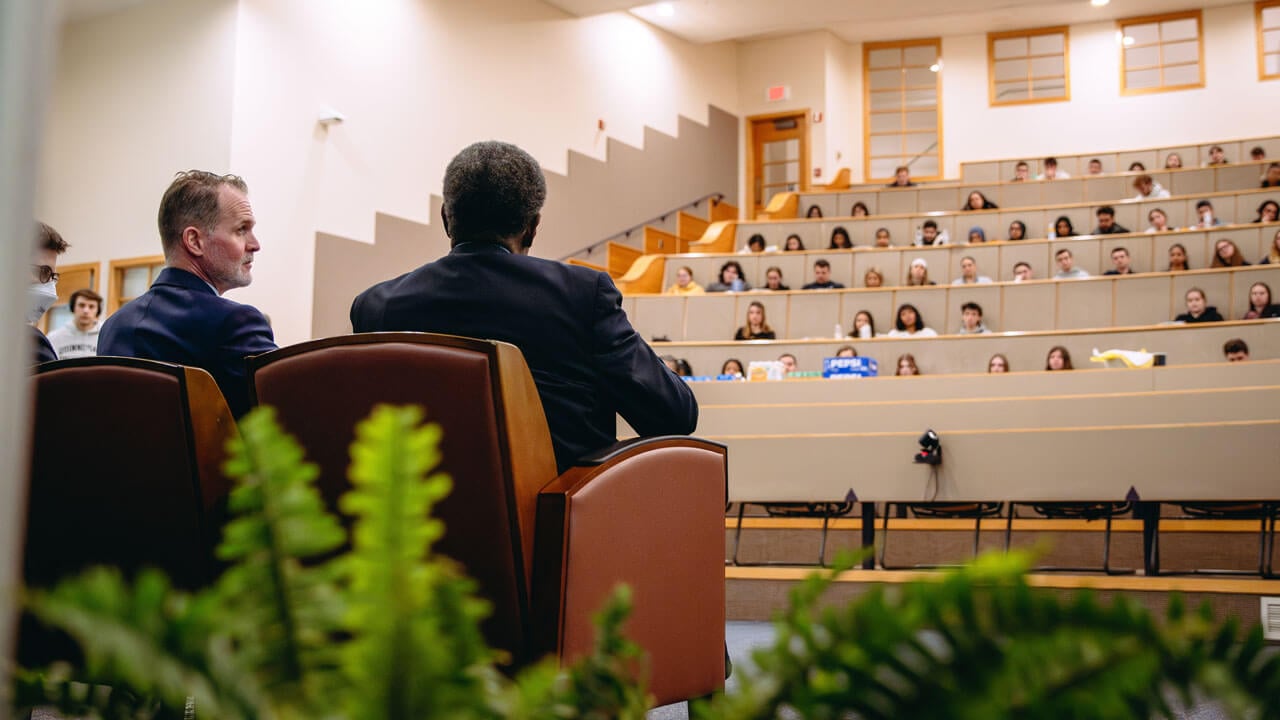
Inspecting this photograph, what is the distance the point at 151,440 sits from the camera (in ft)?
4.04

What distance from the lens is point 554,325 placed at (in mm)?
1400

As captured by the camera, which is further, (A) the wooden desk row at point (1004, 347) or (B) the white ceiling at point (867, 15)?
(B) the white ceiling at point (867, 15)

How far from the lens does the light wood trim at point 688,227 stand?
10709 millimetres

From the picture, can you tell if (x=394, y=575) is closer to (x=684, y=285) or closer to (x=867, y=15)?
(x=684, y=285)

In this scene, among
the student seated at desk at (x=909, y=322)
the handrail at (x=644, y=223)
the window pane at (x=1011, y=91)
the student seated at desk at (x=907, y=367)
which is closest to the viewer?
the student seated at desk at (x=907, y=367)

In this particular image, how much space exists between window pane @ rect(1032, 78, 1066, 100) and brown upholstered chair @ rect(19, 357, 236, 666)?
448 inches

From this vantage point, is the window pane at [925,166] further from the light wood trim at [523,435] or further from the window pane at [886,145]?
the light wood trim at [523,435]

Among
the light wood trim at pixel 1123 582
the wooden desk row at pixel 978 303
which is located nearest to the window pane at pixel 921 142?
the wooden desk row at pixel 978 303

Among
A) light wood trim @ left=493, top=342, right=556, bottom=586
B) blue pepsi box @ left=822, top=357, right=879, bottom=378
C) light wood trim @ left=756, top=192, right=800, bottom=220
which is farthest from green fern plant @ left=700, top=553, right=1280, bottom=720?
light wood trim @ left=756, top=192, right=800, bottom=220

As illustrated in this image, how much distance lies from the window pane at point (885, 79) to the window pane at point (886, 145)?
537 millimetres

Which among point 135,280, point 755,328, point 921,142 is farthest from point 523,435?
point 921,142

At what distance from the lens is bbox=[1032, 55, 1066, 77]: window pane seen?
441 inches

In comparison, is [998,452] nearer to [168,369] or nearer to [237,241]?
[237,241]

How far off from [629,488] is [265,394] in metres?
0.42
